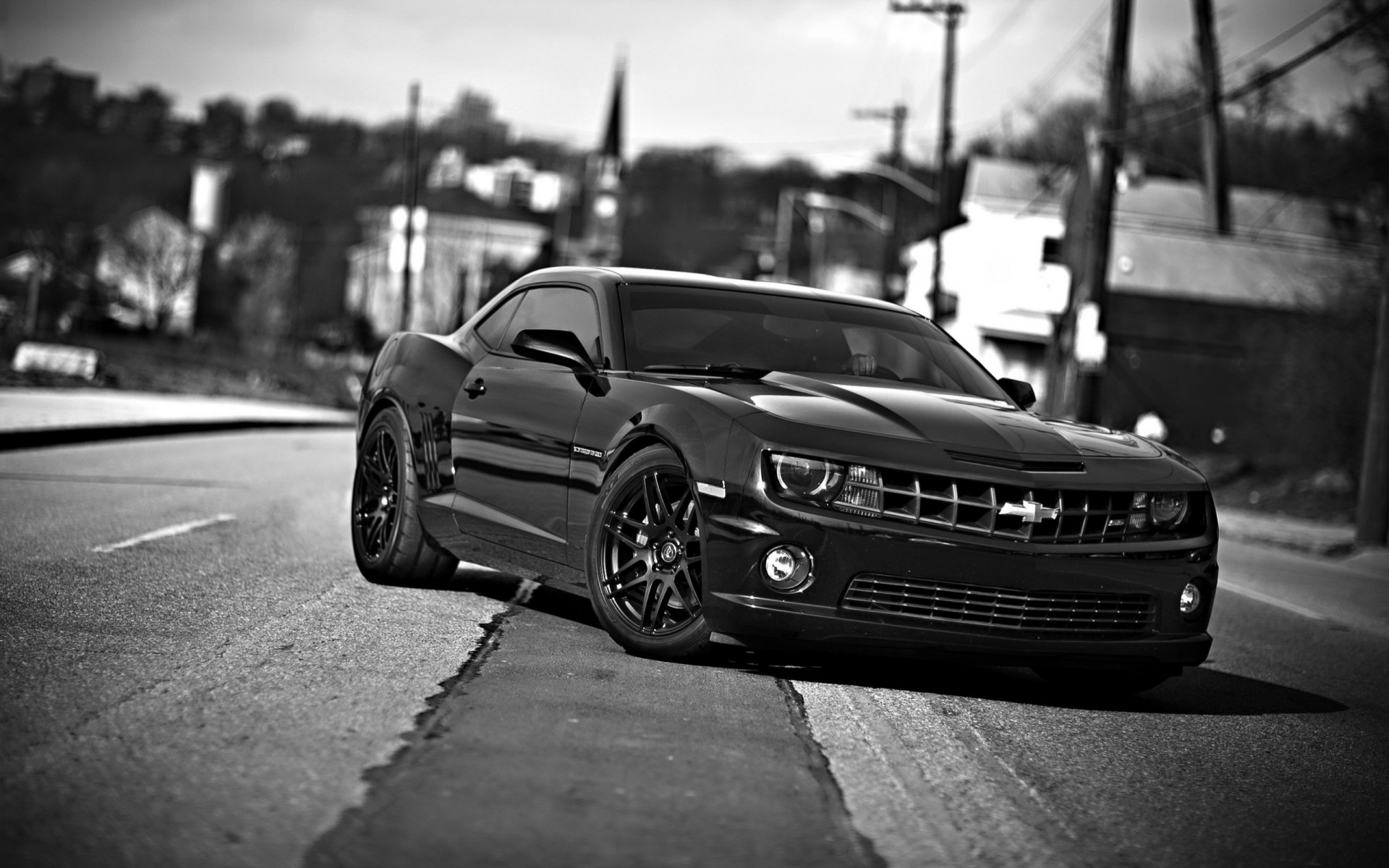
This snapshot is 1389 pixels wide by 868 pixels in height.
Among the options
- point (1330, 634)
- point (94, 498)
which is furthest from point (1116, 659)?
point (94, 498)

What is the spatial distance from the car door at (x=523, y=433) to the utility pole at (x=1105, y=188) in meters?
20.0

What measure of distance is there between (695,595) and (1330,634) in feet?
18.8

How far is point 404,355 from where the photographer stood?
327 inches

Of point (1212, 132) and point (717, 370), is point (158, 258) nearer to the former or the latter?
point (1212, 132)

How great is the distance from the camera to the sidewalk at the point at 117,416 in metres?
17.1

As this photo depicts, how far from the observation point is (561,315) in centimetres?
747

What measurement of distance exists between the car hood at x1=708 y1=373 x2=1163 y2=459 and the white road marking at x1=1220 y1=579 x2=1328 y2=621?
17.0 ft

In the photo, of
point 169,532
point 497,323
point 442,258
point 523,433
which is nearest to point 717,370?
point 523,433

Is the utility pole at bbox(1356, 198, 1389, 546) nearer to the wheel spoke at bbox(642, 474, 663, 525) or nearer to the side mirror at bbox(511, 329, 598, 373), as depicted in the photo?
the side mirror at bbox(511, 329, 598, 373)

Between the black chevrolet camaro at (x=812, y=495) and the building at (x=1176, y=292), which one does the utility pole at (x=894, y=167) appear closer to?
the building at (x=1176, y=292)

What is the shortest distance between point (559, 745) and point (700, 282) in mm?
3180

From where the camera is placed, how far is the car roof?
7.27 metres

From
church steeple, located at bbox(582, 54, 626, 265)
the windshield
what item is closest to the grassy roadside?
the windshield

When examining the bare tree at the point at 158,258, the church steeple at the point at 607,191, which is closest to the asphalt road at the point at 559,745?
the bare tree at the point at 158,258
